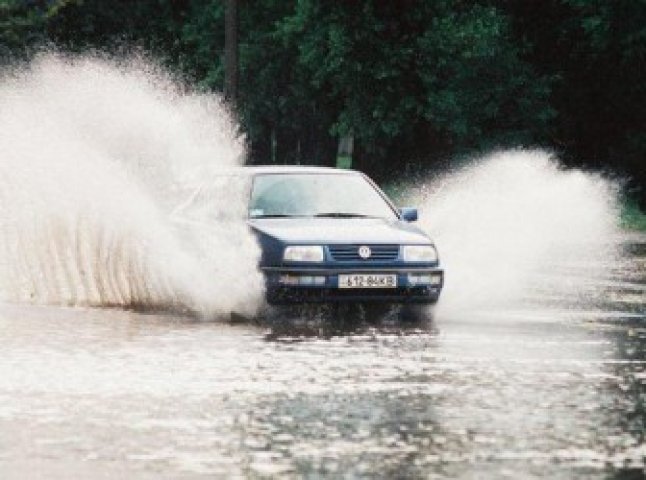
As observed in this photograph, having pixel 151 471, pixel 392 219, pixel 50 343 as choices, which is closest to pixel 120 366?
pixel 50 343

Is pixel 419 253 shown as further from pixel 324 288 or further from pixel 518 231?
pixel 518 231

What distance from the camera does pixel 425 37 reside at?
2199 inches

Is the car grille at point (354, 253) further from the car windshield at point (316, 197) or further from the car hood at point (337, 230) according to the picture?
the car windshield at point (316, 197)

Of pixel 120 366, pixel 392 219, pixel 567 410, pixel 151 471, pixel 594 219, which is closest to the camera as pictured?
pixel 151 471

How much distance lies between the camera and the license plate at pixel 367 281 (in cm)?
1666

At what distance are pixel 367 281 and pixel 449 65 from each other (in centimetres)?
3950

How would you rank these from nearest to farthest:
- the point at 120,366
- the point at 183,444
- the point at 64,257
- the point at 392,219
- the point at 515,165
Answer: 1. the point at 183,444
2. the point at 120,366
3. the point at 392,219
4. the point at 64,257
5. the point at 515,165

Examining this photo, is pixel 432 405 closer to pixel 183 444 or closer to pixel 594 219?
pixel 183 444

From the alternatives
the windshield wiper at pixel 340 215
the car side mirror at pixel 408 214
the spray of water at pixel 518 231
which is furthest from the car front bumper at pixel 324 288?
the car side mirror at pixel 408 214

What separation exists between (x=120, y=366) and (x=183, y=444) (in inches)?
144

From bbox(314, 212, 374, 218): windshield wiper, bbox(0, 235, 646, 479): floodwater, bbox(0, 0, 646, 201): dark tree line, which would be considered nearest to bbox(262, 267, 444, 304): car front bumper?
bbox(0, 235, 646, 479): floodwater

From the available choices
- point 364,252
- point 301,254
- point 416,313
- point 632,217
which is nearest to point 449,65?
point 632,217

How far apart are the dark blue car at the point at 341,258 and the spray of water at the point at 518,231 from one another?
1142 mm

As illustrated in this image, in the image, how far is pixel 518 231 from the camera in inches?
1340
